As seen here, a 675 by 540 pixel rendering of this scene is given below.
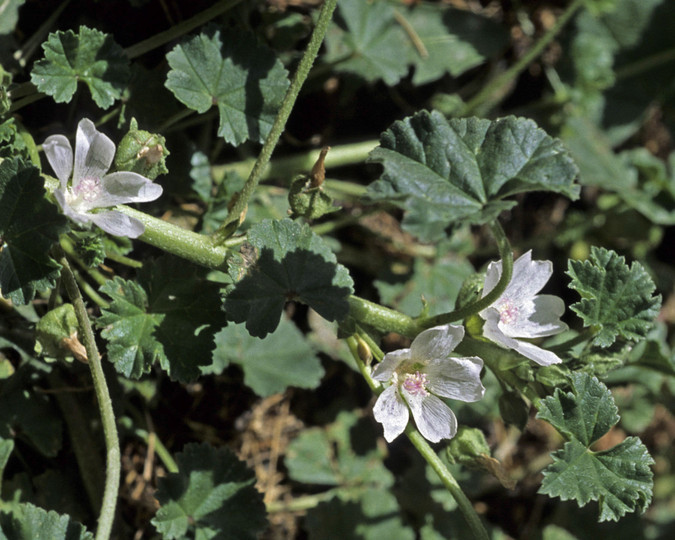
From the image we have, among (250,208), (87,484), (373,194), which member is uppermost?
(373,194)

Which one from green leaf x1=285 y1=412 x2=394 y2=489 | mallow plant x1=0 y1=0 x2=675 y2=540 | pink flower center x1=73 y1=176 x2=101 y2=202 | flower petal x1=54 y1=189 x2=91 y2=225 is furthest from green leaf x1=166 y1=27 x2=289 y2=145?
green leaf x1=285 y1=412 x2=394 y2=489

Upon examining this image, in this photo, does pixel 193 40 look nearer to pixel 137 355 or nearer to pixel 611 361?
pixel 137 355

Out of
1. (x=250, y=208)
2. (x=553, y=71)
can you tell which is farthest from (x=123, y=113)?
(x=553, y=71)

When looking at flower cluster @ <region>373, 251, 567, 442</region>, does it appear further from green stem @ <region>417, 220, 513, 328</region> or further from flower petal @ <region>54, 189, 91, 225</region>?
flower petal @ <region>54, 189, 91, 225</region>

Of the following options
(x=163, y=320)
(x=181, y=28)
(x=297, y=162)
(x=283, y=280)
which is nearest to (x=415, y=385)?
(x=283, y=280)

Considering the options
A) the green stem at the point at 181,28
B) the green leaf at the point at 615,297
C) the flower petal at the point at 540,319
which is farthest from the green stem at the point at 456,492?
the green stem at the point at 181,28

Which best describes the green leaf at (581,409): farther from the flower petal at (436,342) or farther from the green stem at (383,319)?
the green stem at (383,319)
